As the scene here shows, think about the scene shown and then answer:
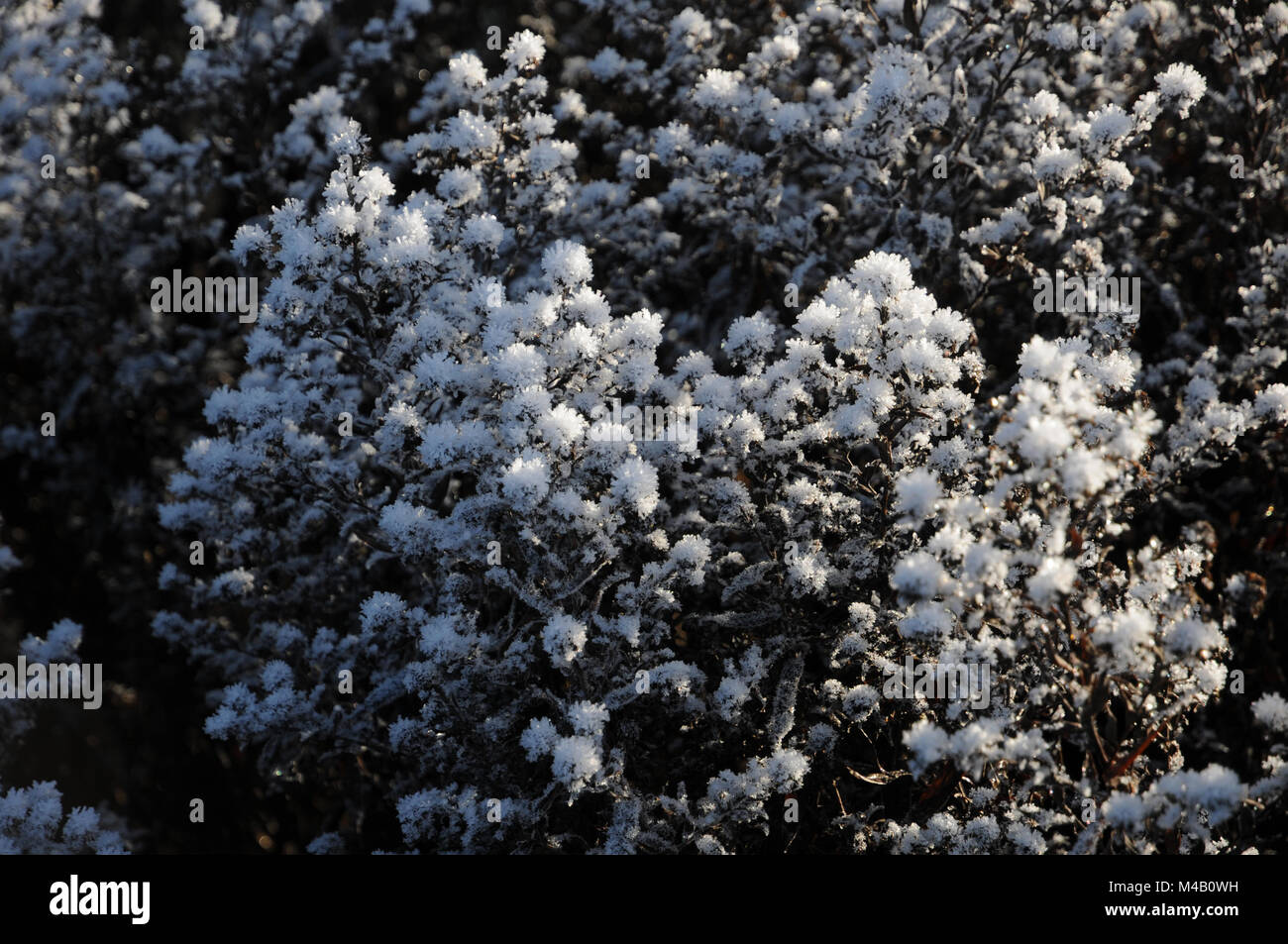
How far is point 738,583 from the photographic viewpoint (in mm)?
5195

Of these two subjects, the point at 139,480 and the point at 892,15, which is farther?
the point at 139,480

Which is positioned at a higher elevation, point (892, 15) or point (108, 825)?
point (892, 15)

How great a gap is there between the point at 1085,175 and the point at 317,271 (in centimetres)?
433

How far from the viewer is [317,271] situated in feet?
17.3

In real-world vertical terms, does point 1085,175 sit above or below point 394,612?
above

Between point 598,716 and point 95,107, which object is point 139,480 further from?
point 598,716

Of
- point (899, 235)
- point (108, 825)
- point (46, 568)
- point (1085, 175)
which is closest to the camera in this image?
point (1085, 175)

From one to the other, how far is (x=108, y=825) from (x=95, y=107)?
578cm

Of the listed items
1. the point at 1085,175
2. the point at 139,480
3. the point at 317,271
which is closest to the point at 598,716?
the point at 317,271

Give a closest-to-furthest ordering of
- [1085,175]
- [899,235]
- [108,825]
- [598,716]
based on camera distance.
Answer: [598,716] < [1085,175] < [899,235] < [108,825]

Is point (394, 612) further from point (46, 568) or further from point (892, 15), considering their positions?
point (46, 568)

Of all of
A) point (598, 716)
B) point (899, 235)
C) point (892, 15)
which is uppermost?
point (892, 15)

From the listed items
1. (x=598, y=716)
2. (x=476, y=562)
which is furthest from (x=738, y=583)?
(x=476, y=562)

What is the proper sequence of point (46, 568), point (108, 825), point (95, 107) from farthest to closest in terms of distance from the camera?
1. point (46, 568)
2. point (95, 107)
3. point (108, 825)
